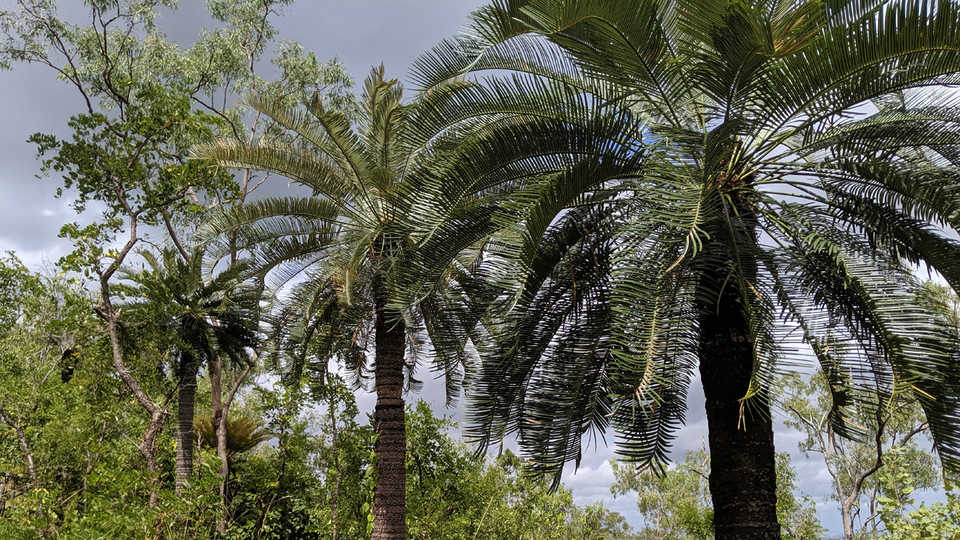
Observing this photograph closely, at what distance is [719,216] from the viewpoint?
4.99 meters

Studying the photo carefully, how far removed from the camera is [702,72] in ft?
14.1

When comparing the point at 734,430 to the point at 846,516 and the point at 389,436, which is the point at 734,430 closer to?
the point at 389,436

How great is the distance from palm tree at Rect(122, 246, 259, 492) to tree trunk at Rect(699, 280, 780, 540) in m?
8.59

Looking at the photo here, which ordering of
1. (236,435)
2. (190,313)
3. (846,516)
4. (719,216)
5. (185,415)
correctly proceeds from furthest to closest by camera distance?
(846,516), (236,435), (185,415), (190,313), (719,216)

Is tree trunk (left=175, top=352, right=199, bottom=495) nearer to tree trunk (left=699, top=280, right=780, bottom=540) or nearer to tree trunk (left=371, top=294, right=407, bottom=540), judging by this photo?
tree trunk (left=371, top=294, right=407, bottom=540)

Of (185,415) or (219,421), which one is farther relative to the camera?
(219,421)

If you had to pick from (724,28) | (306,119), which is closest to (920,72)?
(724,28)

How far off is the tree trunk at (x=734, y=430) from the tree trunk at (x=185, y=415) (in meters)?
11.1

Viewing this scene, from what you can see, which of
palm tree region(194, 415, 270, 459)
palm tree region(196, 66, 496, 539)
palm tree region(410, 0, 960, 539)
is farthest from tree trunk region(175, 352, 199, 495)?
palm tree region(410, 0, 960, 539)

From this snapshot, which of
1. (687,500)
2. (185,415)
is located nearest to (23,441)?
(185,415)

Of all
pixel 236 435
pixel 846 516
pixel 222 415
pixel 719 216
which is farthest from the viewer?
pixel 846 516

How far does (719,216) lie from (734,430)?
1.59 m

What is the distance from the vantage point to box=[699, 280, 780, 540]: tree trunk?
16.0 feet

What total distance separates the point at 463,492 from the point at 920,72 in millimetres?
10286
